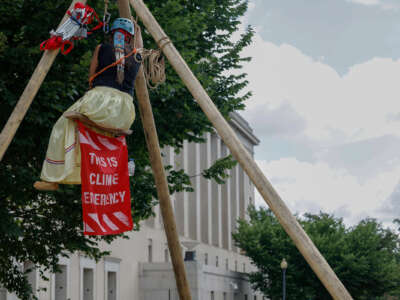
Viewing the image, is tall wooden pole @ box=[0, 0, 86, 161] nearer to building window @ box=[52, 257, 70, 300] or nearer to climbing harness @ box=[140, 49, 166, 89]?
climbing harness @ box=[140, 49, 166, 89]

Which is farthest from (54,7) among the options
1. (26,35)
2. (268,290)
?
(268,290)

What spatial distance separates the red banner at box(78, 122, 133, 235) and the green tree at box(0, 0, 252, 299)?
4243mm

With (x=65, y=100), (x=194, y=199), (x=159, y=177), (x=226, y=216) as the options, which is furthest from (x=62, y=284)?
(x=226, y=216)

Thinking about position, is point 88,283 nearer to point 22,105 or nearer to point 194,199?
point 194,199

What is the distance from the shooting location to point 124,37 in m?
8.35

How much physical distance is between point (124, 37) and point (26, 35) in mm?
4705

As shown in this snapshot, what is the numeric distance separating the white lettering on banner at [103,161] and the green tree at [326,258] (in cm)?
4154

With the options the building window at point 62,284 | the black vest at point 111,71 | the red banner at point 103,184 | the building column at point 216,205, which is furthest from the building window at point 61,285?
the building column at point 216,205

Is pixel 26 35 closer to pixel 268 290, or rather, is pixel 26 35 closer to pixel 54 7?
pixel 54 7

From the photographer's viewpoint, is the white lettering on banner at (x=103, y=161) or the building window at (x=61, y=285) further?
the building window at (x=61, y=285)

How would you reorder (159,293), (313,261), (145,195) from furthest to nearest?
(159,293) → (145,195) → (313,261)

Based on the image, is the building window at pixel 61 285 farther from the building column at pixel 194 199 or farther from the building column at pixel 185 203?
the building column at pixel 194 199

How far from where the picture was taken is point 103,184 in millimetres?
8352

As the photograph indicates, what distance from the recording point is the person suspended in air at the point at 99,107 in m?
8.00
